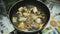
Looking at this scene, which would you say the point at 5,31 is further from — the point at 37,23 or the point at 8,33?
the point at 37,23

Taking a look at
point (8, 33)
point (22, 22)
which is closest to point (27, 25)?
point (22, 22)

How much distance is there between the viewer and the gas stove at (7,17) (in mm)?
1384

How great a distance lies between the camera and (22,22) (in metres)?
1.39

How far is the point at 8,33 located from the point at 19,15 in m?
0.16

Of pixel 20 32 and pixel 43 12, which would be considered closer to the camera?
pixel 20 32

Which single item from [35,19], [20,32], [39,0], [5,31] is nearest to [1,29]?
[5,31]

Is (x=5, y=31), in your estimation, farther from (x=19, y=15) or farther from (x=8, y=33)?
(x=19, y=15)

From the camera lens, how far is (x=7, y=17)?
Result: 1.43 meters

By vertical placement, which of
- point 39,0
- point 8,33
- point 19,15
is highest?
point 39,0

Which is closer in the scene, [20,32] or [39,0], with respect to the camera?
[20,32]

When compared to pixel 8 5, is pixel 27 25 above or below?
below

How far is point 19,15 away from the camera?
1416 mm

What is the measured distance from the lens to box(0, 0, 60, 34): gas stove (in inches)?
54.5

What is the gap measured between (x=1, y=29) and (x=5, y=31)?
3 cm
